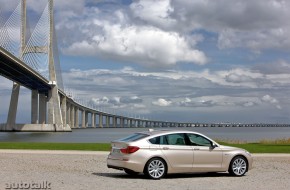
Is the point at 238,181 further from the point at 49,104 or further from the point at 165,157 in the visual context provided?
the point at 49,104

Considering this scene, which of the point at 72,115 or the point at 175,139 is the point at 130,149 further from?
the point at 72,115

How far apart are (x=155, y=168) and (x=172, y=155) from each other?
1.79ft

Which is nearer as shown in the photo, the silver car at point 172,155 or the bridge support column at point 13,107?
the silver car at point 172,155

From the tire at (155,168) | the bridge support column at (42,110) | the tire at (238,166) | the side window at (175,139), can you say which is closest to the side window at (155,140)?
the side window at (175,139)

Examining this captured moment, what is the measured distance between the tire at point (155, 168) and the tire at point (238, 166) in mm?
1993

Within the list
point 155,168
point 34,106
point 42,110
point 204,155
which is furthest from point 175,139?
point 42,110

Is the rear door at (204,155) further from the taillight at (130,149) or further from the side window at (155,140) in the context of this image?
the taillight at (130,149)

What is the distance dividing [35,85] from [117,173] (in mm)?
72372

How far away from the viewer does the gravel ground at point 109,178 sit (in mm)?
11703

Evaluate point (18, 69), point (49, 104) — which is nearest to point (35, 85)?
point (49, 104)

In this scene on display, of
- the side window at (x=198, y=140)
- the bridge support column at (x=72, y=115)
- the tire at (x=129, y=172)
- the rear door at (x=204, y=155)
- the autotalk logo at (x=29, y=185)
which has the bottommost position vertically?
the autotalk logo at (x=29, y=185)

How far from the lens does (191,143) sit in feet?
44.9

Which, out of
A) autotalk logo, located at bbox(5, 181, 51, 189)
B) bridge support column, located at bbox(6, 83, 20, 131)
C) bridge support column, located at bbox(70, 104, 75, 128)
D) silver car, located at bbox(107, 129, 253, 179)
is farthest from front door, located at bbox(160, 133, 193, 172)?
bridge support column, located at bbox(70, 104, 75, 128)

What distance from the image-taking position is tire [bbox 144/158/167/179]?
42.8ft
